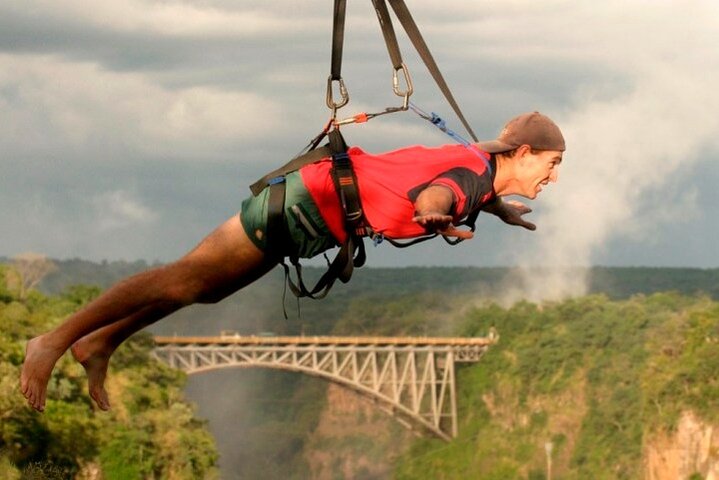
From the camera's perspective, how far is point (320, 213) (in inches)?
633

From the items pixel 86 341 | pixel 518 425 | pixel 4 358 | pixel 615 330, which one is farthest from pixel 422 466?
pixel 86 341

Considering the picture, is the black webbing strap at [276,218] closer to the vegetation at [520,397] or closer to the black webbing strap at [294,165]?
the black webbing strap at [294,165]

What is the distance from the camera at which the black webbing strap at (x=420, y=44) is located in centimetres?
1583

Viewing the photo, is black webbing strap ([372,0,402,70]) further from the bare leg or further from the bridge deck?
the bridge deck

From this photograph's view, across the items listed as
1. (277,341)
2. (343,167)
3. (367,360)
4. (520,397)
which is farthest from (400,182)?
(520,397)

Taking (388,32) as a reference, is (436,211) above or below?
below

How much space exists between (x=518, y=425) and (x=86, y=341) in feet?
456

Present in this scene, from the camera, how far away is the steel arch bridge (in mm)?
130000

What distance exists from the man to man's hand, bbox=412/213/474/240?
0.30 metres

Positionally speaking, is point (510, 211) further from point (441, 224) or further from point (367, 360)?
point (367, 360)

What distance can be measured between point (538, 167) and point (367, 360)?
120 meters

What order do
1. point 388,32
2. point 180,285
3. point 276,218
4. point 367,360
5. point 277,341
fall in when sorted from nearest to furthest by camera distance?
point 388,32 → point 276,218 → point 180,285 → point 367,360 → point 277,341

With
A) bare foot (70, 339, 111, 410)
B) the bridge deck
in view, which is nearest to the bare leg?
bare foot (70, 339, 111, 410)

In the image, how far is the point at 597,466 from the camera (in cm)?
13762
